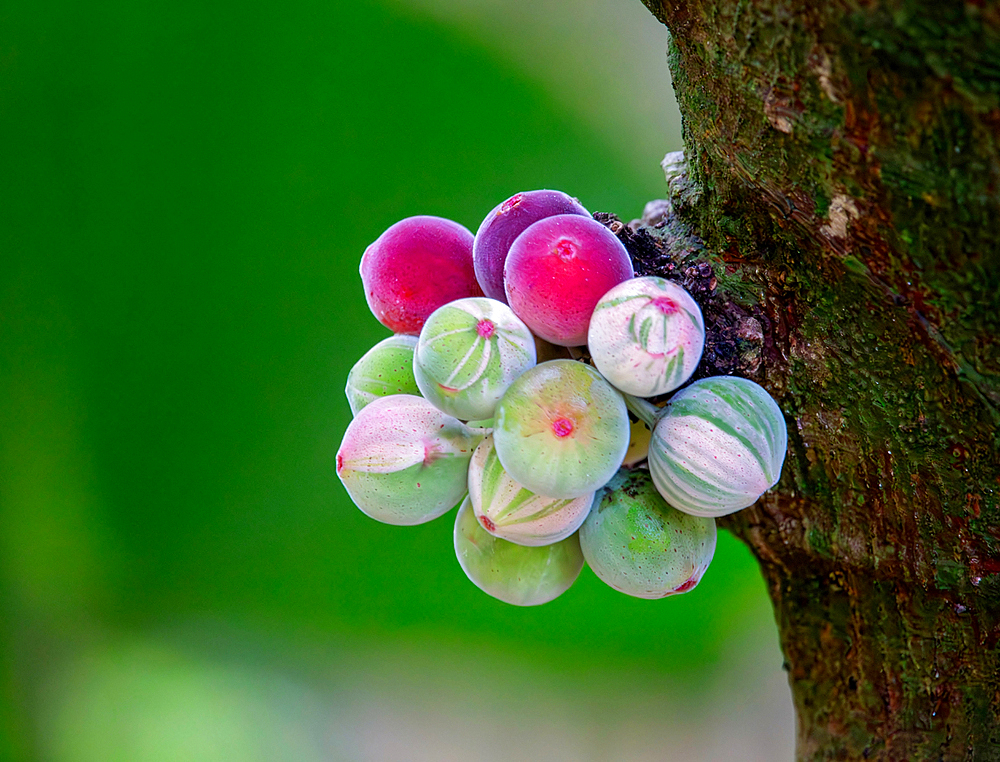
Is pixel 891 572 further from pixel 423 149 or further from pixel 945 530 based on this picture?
pixel 423 149

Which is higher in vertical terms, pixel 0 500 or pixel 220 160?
pixel 220 160

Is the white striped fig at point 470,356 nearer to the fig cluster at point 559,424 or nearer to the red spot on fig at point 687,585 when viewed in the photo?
the fig cluster at point 559,424

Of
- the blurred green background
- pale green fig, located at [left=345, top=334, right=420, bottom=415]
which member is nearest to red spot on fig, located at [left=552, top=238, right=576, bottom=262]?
pale green fig, located at [left=345, top=334, right=420, bottom=415]

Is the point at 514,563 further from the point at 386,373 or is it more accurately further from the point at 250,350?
the point at 250,350

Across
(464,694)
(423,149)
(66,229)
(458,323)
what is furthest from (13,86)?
(464,694)

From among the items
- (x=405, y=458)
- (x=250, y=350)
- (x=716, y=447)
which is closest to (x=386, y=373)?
(x=405, y=458)

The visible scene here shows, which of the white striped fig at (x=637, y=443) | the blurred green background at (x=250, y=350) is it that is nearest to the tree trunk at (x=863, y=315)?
the white striped fig at (x=637, y=443)

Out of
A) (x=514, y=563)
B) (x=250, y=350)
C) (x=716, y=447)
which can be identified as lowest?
(x=250, y=350)
